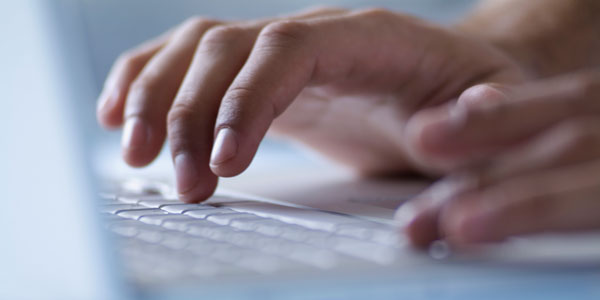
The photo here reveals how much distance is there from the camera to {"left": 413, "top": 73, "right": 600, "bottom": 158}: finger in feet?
1.01

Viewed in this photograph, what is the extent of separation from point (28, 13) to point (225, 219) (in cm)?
42

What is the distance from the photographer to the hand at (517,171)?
31 centimetres

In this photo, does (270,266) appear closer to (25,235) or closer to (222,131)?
(25,235)

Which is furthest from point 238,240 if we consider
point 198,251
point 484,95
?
point 484,95

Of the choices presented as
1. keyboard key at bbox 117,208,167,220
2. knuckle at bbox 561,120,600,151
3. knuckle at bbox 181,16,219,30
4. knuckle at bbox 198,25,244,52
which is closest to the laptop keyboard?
keyboard key at bbox 117,208,167,220

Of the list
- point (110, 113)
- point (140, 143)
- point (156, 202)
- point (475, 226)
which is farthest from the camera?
point (110, 113)

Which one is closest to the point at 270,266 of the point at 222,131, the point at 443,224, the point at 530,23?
the point at 443,224

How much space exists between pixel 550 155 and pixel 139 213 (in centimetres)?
29

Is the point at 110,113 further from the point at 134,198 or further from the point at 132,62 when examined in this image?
the point at 134,198

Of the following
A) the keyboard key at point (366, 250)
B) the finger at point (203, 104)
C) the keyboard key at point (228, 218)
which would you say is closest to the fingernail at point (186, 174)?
the finger at point (203, 104)

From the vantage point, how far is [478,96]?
493 millimetres

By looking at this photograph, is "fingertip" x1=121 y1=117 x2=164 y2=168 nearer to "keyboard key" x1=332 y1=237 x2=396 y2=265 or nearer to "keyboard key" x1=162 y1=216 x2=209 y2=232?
"keyboard key" x1=162 y1=216 x2=209 y2=232

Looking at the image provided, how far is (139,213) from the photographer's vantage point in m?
0.45

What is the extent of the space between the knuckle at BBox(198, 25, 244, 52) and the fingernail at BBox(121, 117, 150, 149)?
0.36ft
